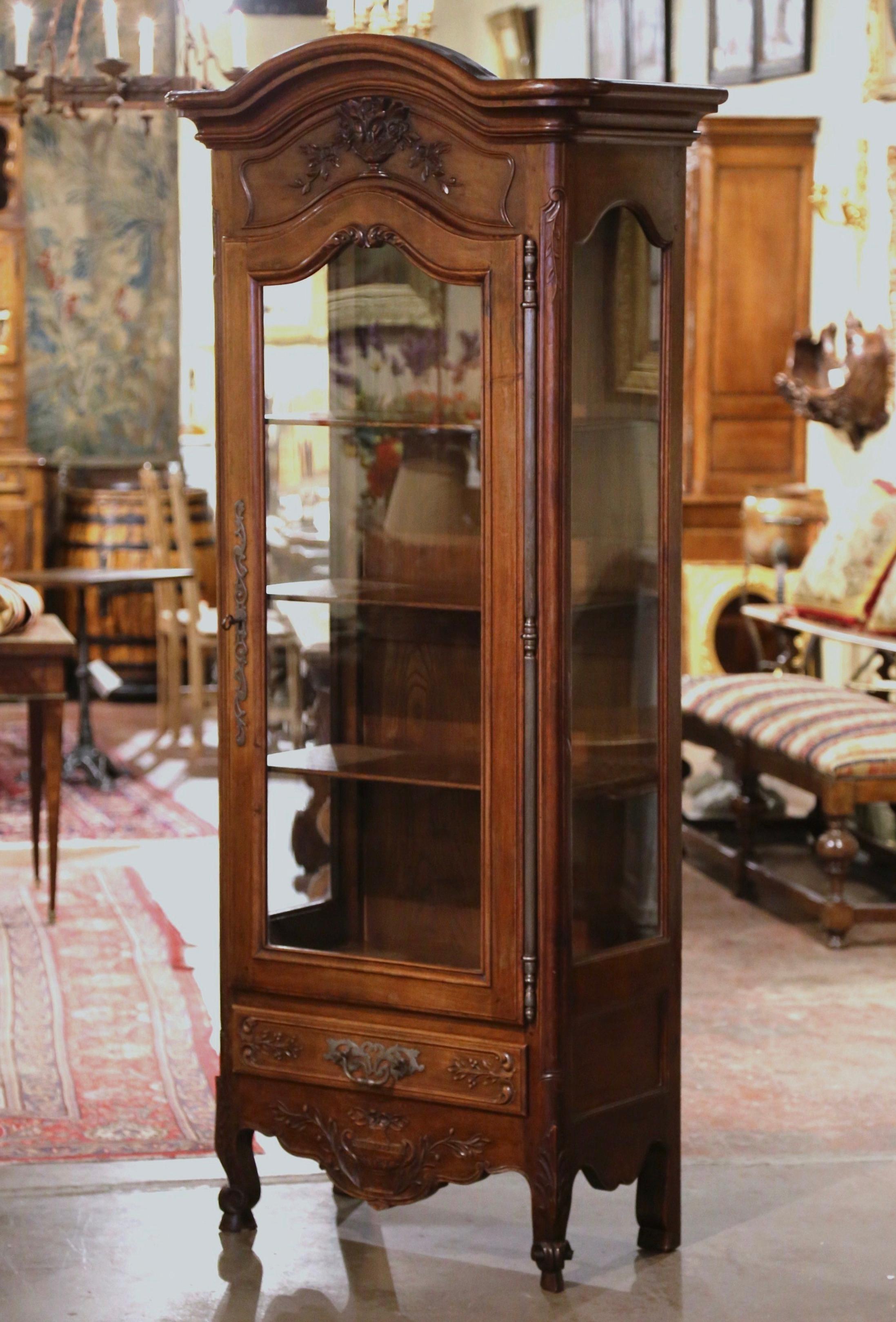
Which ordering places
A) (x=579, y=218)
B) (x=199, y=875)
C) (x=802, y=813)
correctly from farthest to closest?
(x=802, y=813)
(x=199, y=875)
(x=579, y=218)

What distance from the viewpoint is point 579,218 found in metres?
2.95

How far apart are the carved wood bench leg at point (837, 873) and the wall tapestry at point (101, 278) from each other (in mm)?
5961

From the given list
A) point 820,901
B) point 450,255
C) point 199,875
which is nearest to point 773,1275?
point 450,255

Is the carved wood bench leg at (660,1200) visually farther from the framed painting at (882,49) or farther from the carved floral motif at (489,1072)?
the framed painting at (882,49)

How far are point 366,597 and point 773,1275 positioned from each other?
1316 mm

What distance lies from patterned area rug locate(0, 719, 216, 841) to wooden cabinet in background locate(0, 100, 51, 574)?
189 cm

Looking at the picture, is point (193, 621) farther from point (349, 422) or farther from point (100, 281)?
point (349, 422)

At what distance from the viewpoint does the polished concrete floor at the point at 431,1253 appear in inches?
120

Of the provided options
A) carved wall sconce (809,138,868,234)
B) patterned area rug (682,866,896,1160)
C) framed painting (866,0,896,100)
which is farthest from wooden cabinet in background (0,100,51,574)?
patterned area rug (682,866,896,1160)

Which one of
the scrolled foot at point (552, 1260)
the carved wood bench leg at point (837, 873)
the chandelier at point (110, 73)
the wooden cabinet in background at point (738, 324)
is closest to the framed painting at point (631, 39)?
the wooden cabinet in background at point (738, 324)

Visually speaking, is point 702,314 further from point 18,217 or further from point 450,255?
point 450,255

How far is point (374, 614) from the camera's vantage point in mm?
3281

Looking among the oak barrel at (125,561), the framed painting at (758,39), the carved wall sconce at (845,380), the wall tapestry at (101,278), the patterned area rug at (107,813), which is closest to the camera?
the patterned area rug at (107,813)

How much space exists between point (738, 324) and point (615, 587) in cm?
534
